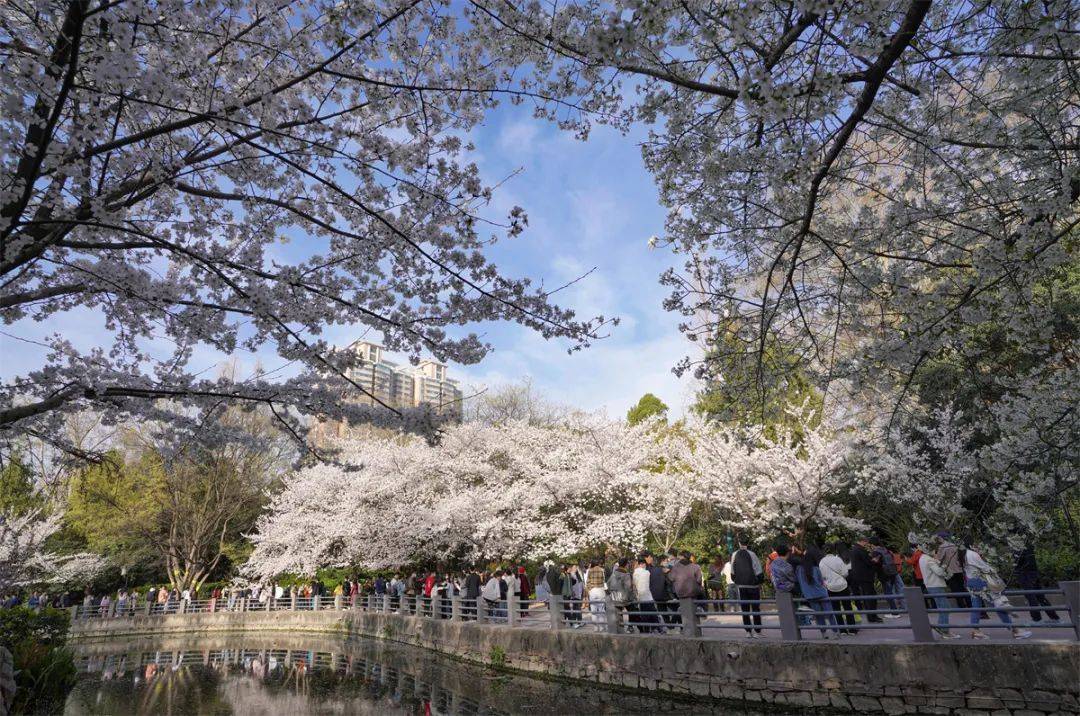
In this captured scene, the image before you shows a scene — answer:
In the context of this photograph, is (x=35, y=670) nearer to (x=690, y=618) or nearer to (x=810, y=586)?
(x=690, y=618)

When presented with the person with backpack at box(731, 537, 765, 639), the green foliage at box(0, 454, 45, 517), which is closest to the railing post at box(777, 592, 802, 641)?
the person with backpack at box(731, 537, 765, 639)

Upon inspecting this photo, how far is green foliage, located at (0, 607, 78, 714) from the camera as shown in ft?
28.8

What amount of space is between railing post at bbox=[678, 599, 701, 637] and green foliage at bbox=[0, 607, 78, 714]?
9547 millimetres

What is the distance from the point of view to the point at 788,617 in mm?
8227

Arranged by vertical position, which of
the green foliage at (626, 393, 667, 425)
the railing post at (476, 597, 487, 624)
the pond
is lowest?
the pond

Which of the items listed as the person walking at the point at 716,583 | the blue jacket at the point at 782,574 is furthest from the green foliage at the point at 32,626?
the person walking at the point at 716,583

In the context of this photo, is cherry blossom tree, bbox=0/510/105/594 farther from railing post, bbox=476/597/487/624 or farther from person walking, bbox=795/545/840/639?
person walking, bbox=795/545/840/639

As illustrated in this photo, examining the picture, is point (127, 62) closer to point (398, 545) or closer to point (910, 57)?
point (910, 57)

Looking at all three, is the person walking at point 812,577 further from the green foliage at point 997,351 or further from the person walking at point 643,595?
the green foliage at point 997,351

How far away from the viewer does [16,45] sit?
4160 mm

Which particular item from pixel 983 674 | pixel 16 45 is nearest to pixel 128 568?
pixel 16 45

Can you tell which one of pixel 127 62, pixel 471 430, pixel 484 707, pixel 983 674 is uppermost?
pixel 471 430

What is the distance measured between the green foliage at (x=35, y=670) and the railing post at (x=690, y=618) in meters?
9.55

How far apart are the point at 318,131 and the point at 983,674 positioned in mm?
8924
